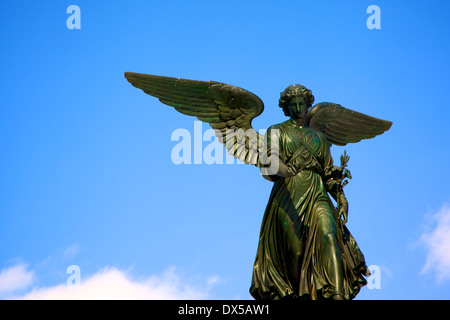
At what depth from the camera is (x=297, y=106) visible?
15.5 m

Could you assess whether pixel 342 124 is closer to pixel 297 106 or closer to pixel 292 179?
pixel 297 106

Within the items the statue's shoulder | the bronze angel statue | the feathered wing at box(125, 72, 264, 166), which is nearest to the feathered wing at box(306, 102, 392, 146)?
the bronze angel statue

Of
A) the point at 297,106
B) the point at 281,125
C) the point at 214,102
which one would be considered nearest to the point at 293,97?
the point at 297,106

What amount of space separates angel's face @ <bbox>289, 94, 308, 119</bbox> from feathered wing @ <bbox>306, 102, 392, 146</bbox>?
310mm

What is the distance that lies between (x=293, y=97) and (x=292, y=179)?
4.59 feet

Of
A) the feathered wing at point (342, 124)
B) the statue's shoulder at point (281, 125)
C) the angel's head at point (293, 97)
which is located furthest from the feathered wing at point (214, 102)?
the feathered wing at point (342, 124)

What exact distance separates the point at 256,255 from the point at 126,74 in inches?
143

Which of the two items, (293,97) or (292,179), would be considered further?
(293,97)
